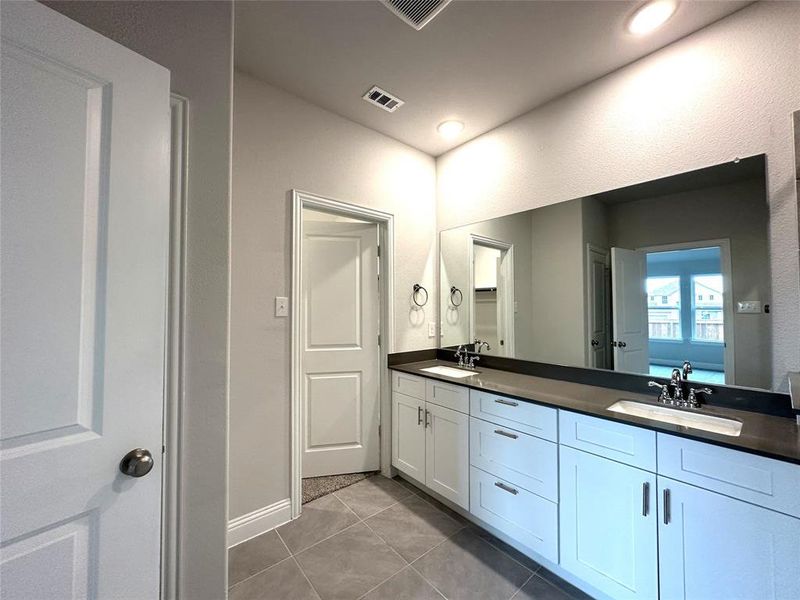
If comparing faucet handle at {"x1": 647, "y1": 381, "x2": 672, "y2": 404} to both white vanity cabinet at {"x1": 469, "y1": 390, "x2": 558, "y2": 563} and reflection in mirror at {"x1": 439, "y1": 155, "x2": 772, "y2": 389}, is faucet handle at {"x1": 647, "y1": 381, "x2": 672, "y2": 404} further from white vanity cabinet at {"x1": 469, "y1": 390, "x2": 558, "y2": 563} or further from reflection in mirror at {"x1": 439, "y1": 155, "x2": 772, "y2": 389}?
white vanity cabinet at {"x1": 469, "y1": 390, "x2": 558, "y2": 563}

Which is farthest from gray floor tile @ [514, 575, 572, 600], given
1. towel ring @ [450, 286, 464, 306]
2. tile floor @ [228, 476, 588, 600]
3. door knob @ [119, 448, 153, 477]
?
towel ring @ [450, 286, 464, 306]

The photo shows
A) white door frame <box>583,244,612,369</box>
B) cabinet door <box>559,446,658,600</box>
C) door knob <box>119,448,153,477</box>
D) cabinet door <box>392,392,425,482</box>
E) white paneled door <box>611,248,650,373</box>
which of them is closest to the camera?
door knob <box>119,448,153,477</box>

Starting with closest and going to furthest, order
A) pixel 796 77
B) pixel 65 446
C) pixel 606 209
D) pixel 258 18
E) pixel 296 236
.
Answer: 1. pixel 65 446
2. pixel 796 77
3. pixel 258 18
4. pixel 606 209
5. pixel 296 236

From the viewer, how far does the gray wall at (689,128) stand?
1334mm

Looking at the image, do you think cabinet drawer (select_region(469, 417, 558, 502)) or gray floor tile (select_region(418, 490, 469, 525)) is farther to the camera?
gray floor tile (select_region(418, 490, 469, 525))

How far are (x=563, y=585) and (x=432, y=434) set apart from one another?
96 cm

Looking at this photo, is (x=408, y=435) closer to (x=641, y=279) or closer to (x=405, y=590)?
(x=405, y=590)

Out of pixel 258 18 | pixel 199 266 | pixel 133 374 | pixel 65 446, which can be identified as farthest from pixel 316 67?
pixel 65 446

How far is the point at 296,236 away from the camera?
80.0 inches

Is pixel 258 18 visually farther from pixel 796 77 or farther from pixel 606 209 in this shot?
pixel 796 77

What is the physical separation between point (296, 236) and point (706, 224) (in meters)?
2.25

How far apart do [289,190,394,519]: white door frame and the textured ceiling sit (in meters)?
0.71

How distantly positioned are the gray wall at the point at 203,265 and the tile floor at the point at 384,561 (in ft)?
1.54

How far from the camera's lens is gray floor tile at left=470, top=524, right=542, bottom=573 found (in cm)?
160
